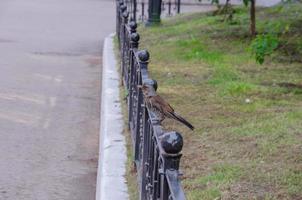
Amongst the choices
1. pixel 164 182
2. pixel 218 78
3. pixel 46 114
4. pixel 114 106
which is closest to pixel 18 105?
pixel 46 114

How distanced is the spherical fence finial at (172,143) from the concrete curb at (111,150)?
7.46 ft

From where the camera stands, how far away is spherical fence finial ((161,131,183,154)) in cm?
A: 352

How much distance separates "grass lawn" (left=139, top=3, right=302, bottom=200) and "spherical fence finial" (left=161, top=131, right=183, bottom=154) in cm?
189

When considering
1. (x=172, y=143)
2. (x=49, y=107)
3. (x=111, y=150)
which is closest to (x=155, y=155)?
(x=172, y=143)

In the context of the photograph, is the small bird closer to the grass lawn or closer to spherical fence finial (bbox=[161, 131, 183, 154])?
the grass lawn

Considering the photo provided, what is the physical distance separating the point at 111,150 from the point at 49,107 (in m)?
3.17

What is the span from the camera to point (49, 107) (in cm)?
1014

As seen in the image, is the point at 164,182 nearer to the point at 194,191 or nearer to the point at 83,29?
the point at 194,191

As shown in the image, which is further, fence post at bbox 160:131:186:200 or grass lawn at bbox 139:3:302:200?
grass lawn at bbox 139:3:302:200

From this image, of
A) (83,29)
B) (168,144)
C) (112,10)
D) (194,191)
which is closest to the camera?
(168,144)

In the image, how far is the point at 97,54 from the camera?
49.8ft

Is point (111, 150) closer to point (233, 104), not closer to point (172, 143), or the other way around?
point (233, 104)

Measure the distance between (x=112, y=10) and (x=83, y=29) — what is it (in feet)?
17.8

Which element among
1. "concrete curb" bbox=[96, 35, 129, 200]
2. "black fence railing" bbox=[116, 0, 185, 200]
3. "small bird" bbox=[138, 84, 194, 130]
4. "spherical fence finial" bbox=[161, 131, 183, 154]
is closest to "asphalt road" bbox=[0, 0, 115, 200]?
"concrete curb" bbox=[96, 35, 129, 200]
